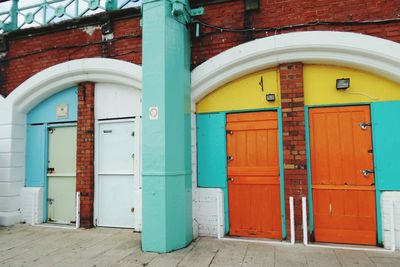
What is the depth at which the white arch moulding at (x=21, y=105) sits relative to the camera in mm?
5422

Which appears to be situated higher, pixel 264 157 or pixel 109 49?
pixel 109 49

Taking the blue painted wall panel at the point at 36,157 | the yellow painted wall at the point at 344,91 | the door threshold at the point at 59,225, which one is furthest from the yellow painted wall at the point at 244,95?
the blue painted wall panel at the point at 36,157

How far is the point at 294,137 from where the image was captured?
437cm

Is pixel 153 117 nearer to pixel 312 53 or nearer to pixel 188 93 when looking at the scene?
pixel 188 93

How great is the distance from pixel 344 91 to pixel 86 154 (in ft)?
14.8

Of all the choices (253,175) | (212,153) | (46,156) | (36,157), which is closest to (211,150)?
(212,153)

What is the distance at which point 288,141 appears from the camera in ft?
14.4

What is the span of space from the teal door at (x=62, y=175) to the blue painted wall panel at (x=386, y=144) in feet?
17.1

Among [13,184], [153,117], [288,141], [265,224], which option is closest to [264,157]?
[288,141]

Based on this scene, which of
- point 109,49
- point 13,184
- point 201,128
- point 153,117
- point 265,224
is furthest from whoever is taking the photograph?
point 13,184

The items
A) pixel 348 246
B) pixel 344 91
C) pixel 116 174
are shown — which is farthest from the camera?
pixel 116 174

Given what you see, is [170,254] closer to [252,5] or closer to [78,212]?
[78,212]

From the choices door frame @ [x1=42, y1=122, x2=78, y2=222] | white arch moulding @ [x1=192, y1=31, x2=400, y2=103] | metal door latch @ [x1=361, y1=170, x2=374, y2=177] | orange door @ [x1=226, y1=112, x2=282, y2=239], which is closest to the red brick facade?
white arch moulding @ [x1=192, y1=31, x2=400, y2=103]

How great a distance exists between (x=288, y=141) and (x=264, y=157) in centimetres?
46
